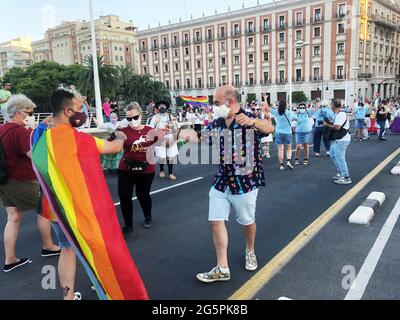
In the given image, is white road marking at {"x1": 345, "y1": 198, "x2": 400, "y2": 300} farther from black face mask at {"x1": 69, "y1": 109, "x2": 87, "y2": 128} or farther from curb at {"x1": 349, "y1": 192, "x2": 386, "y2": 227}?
black face mask at {"x1": 69, "y1": 109, "x2": 87, "y2": 128}

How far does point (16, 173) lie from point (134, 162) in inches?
58.8

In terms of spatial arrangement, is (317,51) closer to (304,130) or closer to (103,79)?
(103,79)

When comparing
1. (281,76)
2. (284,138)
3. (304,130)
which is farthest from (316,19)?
(284,138)

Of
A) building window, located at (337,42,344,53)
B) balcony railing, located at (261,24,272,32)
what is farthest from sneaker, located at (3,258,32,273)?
balcony railing, located at (261,24,272,32)

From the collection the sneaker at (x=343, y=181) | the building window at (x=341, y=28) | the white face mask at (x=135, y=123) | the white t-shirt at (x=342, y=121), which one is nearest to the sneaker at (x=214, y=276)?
the white face mask at (x=135, y=123)

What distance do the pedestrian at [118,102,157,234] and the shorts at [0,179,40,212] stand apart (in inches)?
49.0

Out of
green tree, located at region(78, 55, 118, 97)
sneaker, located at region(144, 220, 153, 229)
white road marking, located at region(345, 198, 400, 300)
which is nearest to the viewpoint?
white road marking, located at region(345, 198, 400, 300)

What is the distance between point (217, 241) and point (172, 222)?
1.96 m

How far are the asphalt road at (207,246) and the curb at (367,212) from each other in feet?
0.65

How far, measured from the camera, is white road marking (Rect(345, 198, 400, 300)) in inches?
130

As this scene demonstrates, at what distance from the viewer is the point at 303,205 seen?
615 centimetres

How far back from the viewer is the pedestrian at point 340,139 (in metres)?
7.40

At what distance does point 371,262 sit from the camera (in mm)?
3900
